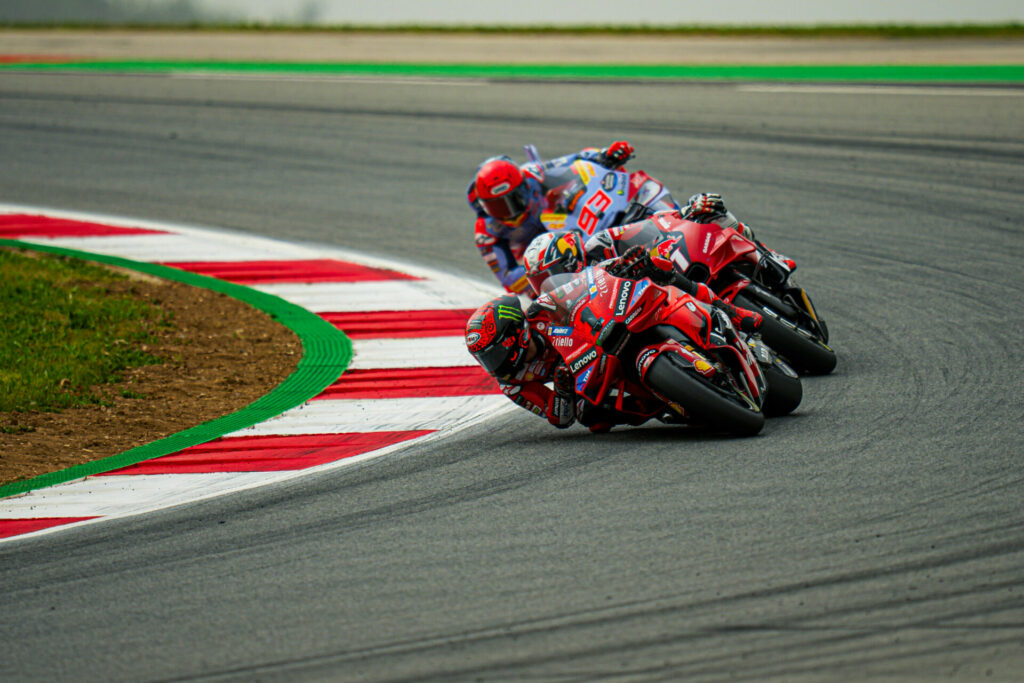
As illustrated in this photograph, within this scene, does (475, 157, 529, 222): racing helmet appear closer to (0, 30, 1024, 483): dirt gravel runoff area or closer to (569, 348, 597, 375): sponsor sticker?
(0, 30, 1024, 483): dirt gravel runoff area

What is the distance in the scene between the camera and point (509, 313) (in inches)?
267

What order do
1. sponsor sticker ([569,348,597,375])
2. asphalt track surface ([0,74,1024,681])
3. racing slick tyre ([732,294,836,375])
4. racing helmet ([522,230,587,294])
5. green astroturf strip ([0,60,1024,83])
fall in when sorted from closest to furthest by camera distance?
1. asphalt track surface ([0,74,1024,681])
2. sponsor sticker ([569,348,597,375])
3. racing helmet ([522,230,587,294])
4. racing slick tyre ([732,294,836,375])
5. green astroturf strip ([0,60,1024,83])

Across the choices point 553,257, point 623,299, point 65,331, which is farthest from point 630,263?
point 65,331

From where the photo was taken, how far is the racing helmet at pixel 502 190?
368 inches

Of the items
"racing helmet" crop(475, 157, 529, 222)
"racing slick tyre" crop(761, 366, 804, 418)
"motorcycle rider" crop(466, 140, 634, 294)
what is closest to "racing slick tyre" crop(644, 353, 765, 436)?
"racing slick tyre" crop(761, 366, 804, 418)

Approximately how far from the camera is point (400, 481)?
6.20 m

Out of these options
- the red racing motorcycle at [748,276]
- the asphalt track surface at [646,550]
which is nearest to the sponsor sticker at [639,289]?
the asphalt track surface at [646,550]

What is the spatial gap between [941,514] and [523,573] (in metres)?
1.81

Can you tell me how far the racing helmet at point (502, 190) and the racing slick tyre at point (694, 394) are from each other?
3.35 m

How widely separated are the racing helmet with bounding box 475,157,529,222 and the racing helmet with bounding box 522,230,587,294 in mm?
2297

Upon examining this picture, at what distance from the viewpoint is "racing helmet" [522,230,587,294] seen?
7059mm

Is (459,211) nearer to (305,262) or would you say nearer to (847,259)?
(305,262)

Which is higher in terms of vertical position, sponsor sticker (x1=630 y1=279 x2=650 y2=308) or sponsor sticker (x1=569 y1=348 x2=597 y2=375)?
sponsor sticker (x1=630 y1=279 x2=650 y2=308)

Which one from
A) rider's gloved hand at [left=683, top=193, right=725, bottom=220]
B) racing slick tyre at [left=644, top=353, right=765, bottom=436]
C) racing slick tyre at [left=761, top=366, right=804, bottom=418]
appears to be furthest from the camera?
rider's gloved hand at [left=683, top=193, right=725, bottom=220]
